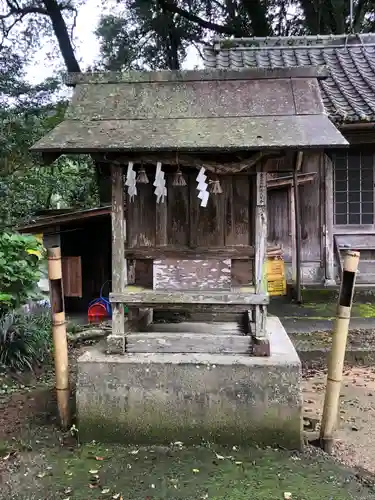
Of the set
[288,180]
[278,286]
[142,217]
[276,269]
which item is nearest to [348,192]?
[288,180]

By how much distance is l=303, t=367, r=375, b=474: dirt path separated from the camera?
4207mm

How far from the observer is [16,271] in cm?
652

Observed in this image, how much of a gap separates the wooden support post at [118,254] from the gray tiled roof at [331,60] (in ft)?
17.4

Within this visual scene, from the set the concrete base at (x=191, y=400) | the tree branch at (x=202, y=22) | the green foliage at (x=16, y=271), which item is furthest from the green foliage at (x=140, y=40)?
the concrete base at (x=191, y=400)

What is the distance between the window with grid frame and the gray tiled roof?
A: 3.98 ft

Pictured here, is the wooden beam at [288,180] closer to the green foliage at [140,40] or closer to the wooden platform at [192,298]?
the wooden platform at [192,298]

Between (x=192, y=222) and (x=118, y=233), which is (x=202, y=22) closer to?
(x=192, y=222)

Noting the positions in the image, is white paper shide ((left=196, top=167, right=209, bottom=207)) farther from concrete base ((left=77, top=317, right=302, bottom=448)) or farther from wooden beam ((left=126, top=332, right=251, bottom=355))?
concrete base ((left=77, top=317, right=302, bottom=448))

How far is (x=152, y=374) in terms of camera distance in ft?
14.1

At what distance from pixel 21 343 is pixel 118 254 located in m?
2.84

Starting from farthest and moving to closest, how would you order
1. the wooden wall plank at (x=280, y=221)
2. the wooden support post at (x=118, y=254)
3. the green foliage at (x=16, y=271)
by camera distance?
the wooden wall plank at (x=280, y=221)
the green foliage at (x=16, y=271)
the wooden support post at (x=118, y=254)

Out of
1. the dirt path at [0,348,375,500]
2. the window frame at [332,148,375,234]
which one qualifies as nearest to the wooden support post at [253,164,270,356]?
the dirt path at [0,348,375,500]

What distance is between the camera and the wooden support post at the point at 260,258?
14.5ft

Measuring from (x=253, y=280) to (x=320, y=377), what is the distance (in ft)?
8.40
